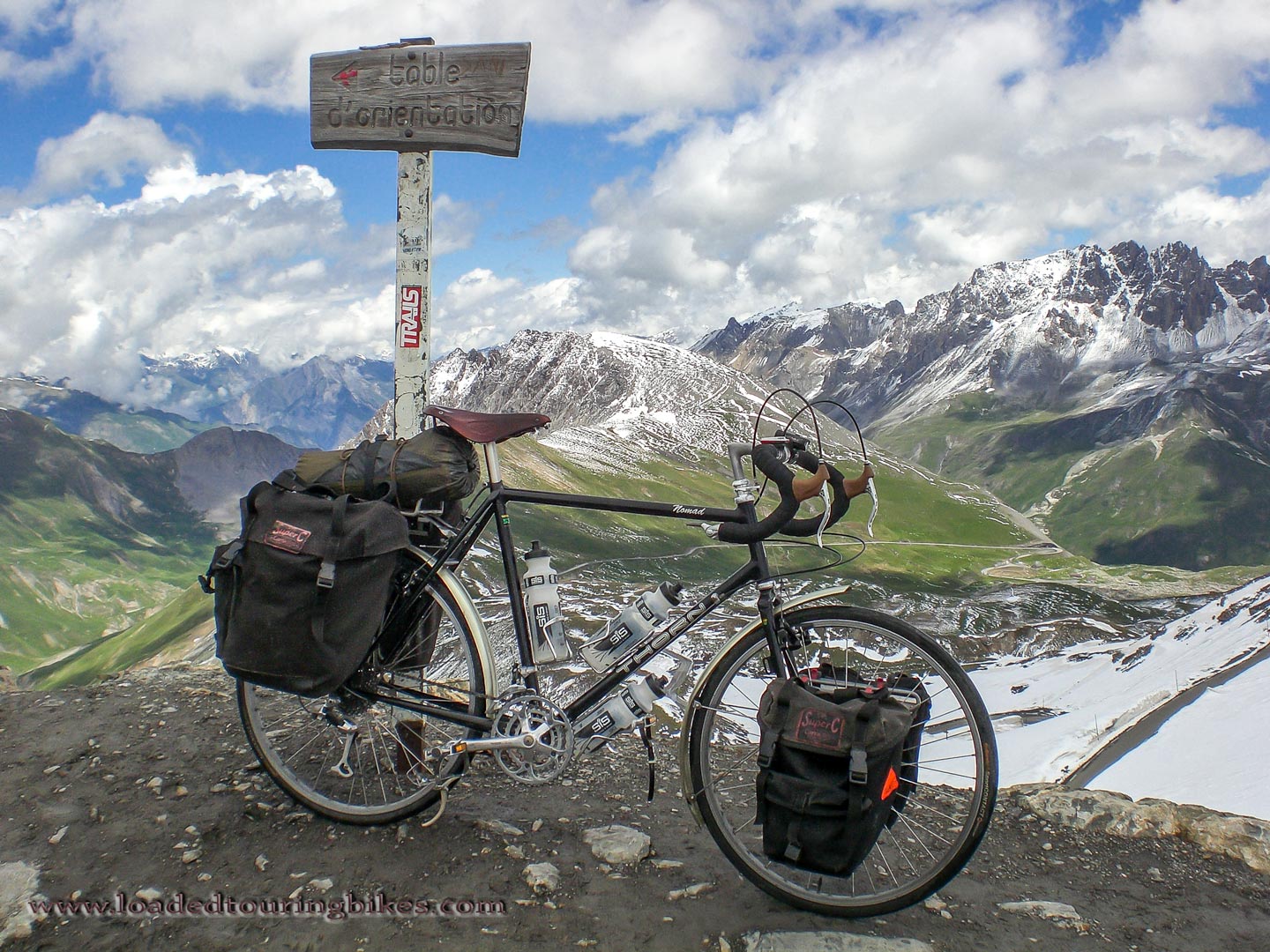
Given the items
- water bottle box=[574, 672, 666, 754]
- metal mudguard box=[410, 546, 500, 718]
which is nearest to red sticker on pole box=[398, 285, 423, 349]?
metal mudguard box=[410, 546, 500, 718]

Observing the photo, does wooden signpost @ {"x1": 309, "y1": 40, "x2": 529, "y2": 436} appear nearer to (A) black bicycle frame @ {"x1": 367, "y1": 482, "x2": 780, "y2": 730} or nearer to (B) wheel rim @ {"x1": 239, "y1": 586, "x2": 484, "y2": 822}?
(A) black bicycle frame @ {"x1": 367, "y1": 482, "x2": 780, "y2": 730}

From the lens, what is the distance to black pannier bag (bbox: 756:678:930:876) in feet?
13.3

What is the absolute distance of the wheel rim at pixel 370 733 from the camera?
5066 mm

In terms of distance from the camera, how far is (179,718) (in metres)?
7.05

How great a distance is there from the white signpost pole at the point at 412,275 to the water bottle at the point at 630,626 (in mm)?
2553

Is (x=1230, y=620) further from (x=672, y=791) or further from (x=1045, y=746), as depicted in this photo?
(x=672, y=791)

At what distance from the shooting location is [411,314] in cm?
646

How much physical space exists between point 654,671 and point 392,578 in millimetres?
1697

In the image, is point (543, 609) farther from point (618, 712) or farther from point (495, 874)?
point (495, 874)

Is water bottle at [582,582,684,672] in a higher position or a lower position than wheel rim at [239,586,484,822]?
higher

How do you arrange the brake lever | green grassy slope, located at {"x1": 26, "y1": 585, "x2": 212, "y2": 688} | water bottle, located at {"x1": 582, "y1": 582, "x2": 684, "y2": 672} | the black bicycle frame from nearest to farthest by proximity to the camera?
1. the brake lever
2. the black bicycle frame
3. water bottle, located at {"x1": 582, "y1": 582, "x2": 684, "y2": 672}
4. green grassy slope, located at {"x1": 26, "y1": 585, "x2": 212, "y2": 688}

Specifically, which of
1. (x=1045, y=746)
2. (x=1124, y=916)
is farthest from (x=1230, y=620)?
(x=1124, y=916)

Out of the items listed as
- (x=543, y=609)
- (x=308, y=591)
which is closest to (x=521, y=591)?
(x=543, y=609)

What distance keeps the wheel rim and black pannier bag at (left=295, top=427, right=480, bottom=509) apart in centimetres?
72
